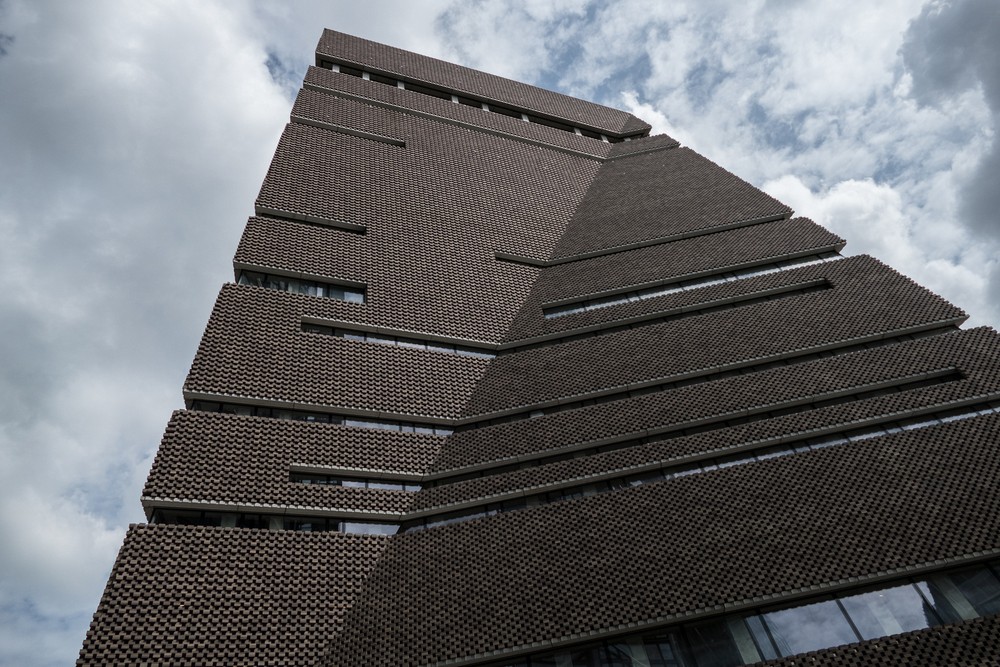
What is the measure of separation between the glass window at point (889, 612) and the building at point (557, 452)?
78mm

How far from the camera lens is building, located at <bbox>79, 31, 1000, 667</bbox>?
55.3 ft

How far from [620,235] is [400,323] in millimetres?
12835

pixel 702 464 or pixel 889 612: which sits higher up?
pixel 702 464

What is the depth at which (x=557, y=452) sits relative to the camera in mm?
21641

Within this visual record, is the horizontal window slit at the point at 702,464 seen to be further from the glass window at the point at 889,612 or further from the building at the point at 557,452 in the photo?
the glass window at the point at 889,612

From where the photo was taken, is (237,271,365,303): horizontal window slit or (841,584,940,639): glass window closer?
(841,584,940,639): glass window

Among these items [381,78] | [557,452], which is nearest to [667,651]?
[557,452]

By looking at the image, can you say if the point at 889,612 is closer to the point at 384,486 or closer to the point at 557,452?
the point at 557,452

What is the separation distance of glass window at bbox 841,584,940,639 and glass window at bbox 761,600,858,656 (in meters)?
0.34

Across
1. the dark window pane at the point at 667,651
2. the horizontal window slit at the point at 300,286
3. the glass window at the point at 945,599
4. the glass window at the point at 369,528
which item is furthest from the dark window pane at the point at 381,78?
the glass window at the point at 945,599

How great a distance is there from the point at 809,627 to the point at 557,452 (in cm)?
843

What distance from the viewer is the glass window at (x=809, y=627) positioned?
53.9 feet

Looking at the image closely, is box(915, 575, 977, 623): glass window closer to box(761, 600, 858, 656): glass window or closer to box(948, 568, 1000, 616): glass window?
box(948, 568, 1000, 616): glass window

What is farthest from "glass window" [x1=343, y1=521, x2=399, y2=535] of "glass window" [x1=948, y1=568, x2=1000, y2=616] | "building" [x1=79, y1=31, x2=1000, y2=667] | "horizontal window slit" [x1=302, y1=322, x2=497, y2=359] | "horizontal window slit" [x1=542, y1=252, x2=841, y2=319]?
"glass window" [x1=948, y1=568, x2=1000, y2=616]
